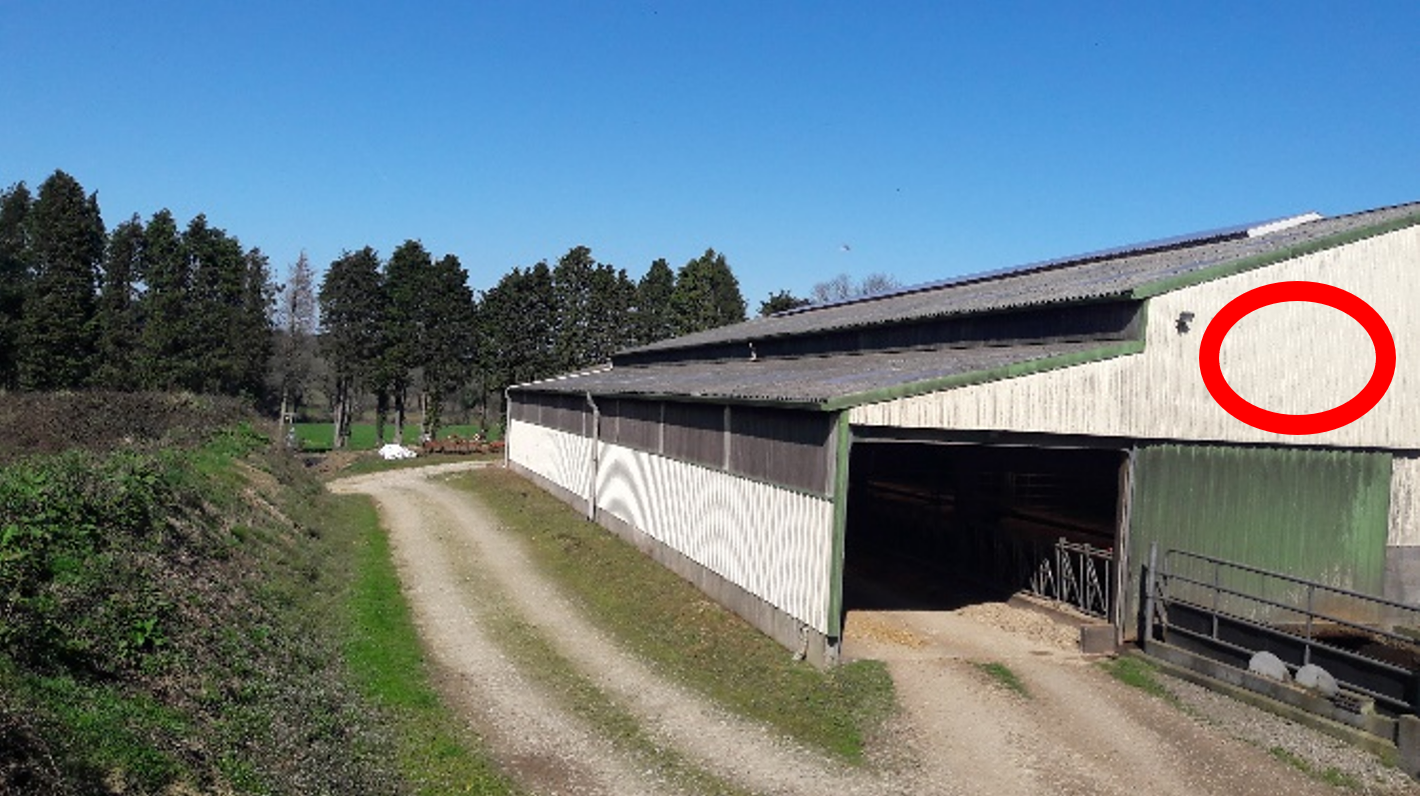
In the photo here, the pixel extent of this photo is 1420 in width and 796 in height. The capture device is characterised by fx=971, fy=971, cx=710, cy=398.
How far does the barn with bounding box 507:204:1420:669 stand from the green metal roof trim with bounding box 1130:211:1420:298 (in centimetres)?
5

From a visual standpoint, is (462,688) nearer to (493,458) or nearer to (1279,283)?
(1279,283)

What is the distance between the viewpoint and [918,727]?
1400 centimetres

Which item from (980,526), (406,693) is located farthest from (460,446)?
(406,693)

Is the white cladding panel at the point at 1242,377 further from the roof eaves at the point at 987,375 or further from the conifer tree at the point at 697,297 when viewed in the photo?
the conifer tree at the point at 697,297

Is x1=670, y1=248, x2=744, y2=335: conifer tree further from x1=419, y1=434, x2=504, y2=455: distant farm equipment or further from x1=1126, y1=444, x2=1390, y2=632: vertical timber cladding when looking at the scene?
x1=1126, y1=444, x2=1390, y2=632: vertical timber cladding

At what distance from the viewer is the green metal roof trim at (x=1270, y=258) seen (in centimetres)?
1873

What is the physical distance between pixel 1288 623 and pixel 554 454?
26.3m

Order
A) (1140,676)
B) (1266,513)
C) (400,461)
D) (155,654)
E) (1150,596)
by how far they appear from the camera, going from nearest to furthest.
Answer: (155,654) < (1140,676) < (1150,596) < (1266,513) < (400,461)

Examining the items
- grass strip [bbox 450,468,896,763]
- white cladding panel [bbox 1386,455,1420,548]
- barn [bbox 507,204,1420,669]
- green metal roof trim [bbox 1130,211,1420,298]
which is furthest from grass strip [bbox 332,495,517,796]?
white cladding panel [bbox 1386,455,1420,548]

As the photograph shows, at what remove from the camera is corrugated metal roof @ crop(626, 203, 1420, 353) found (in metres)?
20.5

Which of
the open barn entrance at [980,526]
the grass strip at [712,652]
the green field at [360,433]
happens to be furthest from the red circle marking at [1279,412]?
the green field at [360,433]

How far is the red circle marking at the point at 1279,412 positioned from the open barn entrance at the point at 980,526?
263cm

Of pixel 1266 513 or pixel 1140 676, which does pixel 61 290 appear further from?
pixel 1266 513

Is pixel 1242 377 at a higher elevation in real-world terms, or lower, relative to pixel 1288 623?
higher
